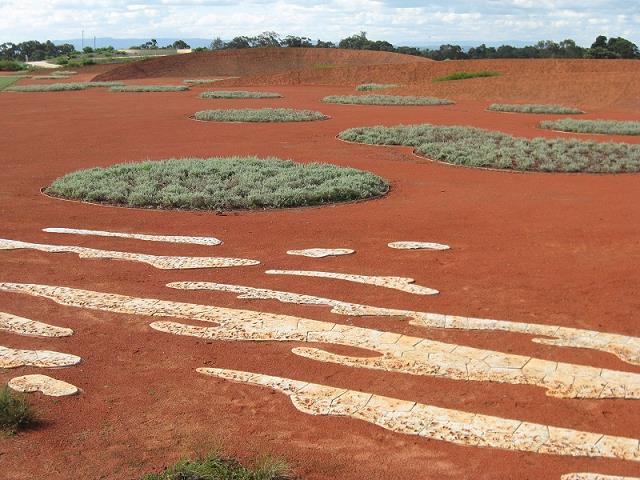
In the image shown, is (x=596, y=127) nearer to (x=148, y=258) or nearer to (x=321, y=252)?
(x=321, y=252)

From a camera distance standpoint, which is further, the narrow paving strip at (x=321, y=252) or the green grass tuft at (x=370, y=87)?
the green grass tuft at (x=370, y=87)

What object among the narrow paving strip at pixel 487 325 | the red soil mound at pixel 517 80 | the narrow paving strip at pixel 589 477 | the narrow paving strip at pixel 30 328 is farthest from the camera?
the red soil mound at pixel 517 80

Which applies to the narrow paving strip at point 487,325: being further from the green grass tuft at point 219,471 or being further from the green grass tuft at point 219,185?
the green grass tuft at point 219,185

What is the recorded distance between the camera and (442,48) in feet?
349

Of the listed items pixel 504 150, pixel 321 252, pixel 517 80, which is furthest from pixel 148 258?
pixel 517 80

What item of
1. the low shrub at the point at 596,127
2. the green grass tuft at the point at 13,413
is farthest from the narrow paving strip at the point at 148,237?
the low shrub at the point at 596,127

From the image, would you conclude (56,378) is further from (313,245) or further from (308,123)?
(308,123)

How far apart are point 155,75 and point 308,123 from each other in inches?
1775

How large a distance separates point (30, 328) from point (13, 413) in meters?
2.00

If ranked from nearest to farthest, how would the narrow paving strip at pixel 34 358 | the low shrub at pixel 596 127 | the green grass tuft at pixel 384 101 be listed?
the narrow paving strip at pixel 34 358
the low shrub at pixel 596 127
the green grass tuft at pixel 384 101

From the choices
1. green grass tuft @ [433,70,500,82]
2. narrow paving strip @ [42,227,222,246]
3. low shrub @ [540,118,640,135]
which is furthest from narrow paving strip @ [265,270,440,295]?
green grass tuft @ [433,70,500,82]

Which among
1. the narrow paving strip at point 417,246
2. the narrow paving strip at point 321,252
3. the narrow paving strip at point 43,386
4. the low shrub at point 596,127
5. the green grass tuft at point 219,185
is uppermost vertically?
the low shrub at point 596,127

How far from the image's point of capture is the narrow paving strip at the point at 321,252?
9430 millimetres

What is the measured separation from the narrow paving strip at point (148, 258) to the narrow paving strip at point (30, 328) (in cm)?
206
